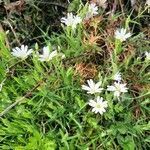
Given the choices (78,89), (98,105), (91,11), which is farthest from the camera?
(91,11)

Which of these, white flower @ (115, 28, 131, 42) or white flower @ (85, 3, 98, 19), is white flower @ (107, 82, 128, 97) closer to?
white flower @ (115, 28, 131, 42)

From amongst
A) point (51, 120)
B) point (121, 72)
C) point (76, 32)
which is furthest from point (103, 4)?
point (51, 120)

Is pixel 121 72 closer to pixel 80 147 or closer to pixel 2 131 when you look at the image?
pixel 80 147

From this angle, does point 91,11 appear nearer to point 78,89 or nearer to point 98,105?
point 78,89

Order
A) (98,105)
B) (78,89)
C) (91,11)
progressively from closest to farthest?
(98,105)
(78,89)
(91,11)

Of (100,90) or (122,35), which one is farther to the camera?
(122,35)

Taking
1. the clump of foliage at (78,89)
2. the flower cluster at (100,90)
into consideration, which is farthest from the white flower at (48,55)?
the flower cluster at (100,90)

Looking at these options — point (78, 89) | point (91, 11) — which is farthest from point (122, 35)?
point (78, 89)

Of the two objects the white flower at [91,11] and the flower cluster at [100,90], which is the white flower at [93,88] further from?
the white flower at [91,11]

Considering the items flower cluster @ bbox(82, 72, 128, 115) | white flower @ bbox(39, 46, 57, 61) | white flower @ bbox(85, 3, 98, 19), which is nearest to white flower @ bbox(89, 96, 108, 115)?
flower cluster @ bbox(82, 72, 128, 115)

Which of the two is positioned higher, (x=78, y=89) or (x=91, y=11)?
(x=91, y=11)

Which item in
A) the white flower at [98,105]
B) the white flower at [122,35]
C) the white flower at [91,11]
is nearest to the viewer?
the white flower at [98,105]
